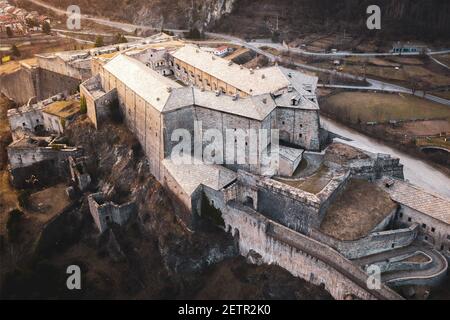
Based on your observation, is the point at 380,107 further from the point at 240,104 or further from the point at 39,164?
the point at 39,164

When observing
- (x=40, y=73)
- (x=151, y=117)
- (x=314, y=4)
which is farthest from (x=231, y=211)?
(x=314, y=4)

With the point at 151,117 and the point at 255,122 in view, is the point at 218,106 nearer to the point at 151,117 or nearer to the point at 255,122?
the point at 255,122

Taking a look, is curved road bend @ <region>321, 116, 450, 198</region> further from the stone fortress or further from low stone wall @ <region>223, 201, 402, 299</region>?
low stone wall @ <region>223, 201, 402, 299</region>

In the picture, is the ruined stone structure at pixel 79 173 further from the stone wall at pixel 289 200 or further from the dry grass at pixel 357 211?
the dry grass at pixel 357 211

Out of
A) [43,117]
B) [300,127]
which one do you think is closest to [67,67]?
[43,117]

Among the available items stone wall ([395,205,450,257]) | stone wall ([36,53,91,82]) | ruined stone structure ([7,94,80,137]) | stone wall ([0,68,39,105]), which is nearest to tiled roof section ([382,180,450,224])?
stone wall ([395,205,450,257])
